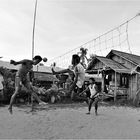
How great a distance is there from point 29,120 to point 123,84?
33.7ft

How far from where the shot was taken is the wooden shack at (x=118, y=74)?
46.1 feet

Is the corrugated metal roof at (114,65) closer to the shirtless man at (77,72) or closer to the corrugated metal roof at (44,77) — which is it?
the corrugated metal roof at (44,77)

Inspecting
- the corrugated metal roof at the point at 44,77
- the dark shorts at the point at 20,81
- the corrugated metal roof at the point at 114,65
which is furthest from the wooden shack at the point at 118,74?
the dark shorts at the point at 20,81

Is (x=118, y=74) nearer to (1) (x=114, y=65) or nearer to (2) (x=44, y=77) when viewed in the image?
(1) (x=114, y=65)

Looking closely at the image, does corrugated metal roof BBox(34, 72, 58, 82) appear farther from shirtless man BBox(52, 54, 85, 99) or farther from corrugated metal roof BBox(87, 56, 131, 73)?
shirtless man BBox(52, 54, 85, 99)

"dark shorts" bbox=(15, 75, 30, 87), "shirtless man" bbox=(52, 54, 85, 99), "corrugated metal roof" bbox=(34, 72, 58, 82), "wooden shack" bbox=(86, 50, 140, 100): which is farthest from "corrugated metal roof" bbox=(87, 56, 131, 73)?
"shirtless man" bbox=(52, 54, 85, 99)

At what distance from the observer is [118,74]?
14992mm

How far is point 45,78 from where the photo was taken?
15453 millimetres

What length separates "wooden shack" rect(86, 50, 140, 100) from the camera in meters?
14.0

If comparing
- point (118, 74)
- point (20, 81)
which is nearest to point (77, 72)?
point (20, 81)

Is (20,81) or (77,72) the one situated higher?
(77,72)

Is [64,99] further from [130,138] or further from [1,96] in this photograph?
[130,138]

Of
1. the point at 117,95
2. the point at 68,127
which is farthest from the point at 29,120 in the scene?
the point at 117,95

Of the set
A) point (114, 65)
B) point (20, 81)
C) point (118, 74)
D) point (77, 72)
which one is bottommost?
point (20, 81)
